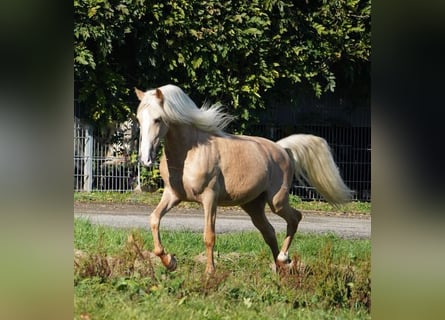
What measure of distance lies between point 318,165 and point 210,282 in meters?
1.09

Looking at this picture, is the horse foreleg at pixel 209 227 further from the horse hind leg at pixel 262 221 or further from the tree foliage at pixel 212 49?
the tree foliage at pixel 212 49

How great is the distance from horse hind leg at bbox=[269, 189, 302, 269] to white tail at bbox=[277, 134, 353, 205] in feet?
0.80

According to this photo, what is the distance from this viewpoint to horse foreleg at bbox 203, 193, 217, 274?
415 centimetres

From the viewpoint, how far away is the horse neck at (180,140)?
4.14 metres

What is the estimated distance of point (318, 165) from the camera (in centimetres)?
445

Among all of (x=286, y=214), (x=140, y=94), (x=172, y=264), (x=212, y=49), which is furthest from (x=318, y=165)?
(x=140, y=94)

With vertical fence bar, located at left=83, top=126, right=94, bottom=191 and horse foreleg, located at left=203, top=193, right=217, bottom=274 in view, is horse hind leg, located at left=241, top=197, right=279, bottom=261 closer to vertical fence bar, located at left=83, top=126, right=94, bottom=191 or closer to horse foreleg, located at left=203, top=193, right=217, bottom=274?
horse foreleg, located at left=203, top=193, right=217, bottom=274

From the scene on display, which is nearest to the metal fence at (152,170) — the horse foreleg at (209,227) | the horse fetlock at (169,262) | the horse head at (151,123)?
the horse head at (151,123)

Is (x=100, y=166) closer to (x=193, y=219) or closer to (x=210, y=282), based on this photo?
(x=193, y=219)

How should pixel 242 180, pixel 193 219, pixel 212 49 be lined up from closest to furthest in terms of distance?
pixel 242 180
pixel 193 219
pixel 212 49

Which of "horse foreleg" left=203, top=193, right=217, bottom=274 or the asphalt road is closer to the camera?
"horse foreleg" left=203, top=193, right=217, bottom=274

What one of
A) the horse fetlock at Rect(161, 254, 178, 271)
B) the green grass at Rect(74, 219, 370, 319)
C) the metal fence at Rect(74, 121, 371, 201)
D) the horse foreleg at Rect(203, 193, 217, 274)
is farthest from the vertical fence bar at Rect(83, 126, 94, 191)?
the horse foreleg at Rect(203, 193, 217, 274)
